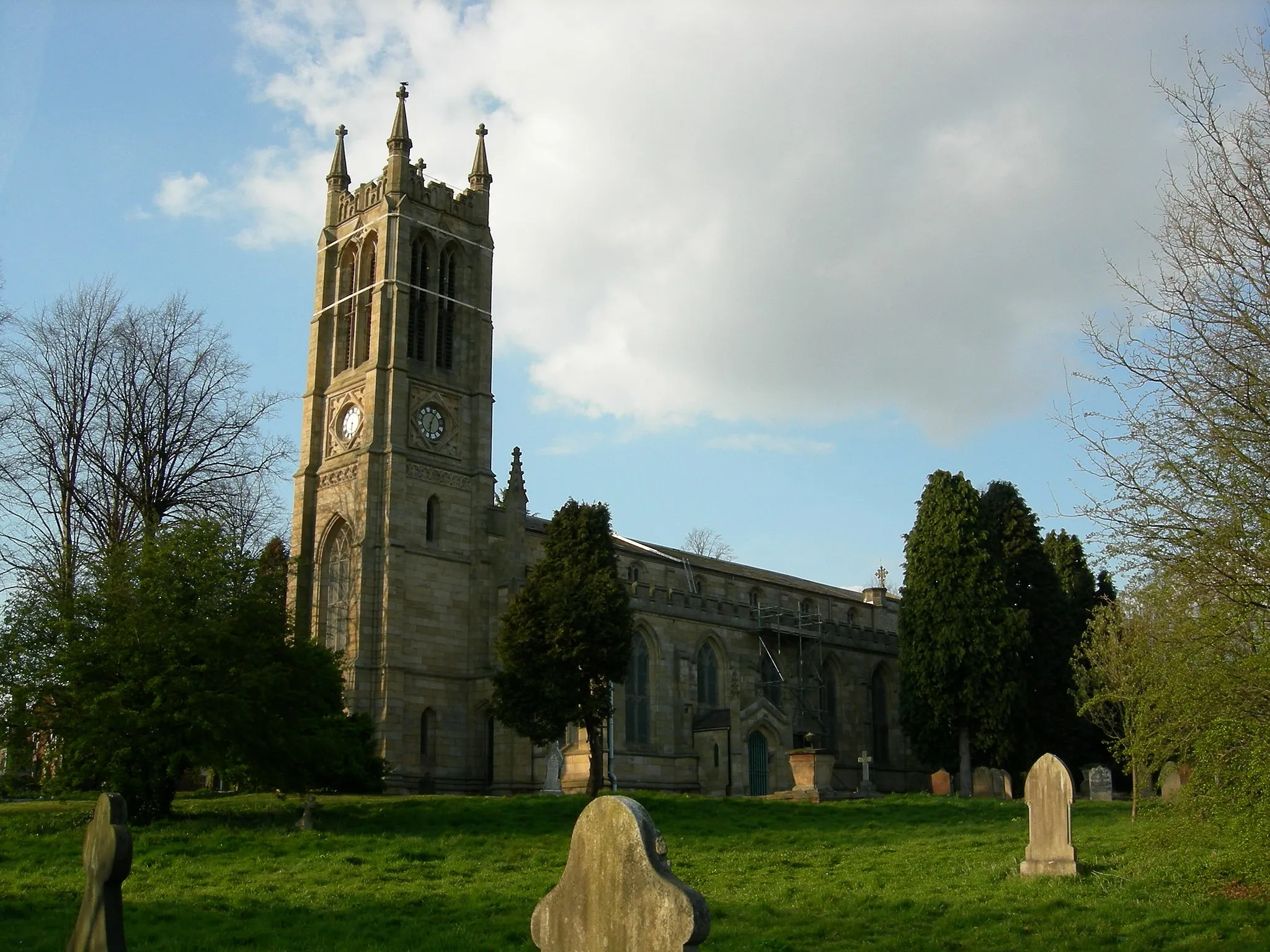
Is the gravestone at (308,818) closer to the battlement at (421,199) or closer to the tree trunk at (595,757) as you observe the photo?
the tree trunk at (595,757)

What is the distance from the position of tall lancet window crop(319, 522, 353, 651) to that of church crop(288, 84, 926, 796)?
0.08 m

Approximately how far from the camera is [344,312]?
162 feet

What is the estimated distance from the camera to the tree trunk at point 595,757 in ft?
114

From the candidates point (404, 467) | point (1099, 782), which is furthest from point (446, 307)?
point (1099, 782)

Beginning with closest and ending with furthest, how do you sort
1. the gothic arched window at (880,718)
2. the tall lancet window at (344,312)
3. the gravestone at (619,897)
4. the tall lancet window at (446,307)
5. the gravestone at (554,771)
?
the gravestone at (619,897) → the gravestone at (554,771) → the tall lancet window at (446,307) → the tall lancet window at (344,312) → the gothic arched window at (880,718)

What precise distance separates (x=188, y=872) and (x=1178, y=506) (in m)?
16.0

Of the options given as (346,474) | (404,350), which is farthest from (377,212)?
(346,474)

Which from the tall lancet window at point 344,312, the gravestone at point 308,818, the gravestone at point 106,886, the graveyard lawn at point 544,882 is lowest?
the graveyard lawn at point 544,882

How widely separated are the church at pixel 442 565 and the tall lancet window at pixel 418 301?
0.08 m

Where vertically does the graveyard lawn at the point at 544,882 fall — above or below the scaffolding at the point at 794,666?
below

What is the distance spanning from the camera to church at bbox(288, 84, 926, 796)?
42.5 metres

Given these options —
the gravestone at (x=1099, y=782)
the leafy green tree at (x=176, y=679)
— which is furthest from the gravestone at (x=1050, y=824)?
the gravestone at (x=1099, y=782)

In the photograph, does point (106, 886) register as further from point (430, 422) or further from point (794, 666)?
point (794, 666)

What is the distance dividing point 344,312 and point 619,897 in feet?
146
